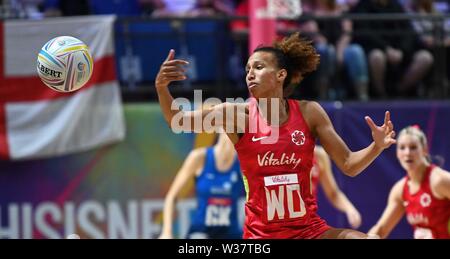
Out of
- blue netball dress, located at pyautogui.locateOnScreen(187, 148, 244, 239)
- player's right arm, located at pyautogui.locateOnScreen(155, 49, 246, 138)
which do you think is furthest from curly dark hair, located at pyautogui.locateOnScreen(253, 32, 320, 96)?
blue netball dress, located at pyautogui.locateOnScreen(187, 148, 244, 239)

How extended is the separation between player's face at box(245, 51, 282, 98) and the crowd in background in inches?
160

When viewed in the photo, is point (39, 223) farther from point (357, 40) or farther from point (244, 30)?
point (357, 40)

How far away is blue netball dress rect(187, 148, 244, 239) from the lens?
8.71m

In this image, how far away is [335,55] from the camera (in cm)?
1029

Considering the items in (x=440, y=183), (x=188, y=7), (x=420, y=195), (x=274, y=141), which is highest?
(x=188, y=7)

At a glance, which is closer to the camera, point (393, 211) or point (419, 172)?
point (419, 172)

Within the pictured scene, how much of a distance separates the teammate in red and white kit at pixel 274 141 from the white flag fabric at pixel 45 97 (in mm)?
3793

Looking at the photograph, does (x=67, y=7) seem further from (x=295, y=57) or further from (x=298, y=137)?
(x=298, y=137)

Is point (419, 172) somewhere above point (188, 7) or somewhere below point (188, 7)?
below

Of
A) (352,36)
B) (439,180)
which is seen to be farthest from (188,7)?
(439,180)

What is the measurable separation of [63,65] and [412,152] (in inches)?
126

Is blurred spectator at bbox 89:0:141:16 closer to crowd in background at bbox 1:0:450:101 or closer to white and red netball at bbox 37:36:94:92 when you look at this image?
crowd in background at bbox 1:0:450:101
